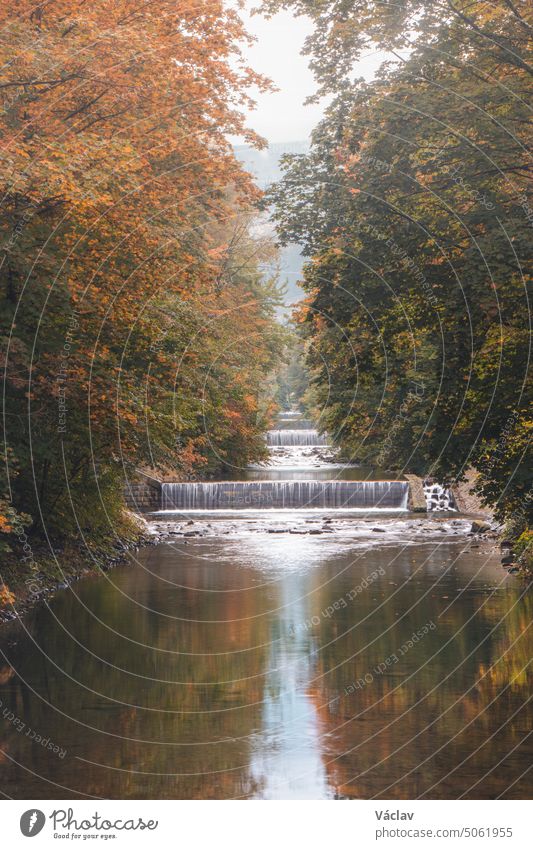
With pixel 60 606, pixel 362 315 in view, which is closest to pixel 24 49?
pixel 362 315

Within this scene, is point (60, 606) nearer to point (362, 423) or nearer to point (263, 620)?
point (263, 620)

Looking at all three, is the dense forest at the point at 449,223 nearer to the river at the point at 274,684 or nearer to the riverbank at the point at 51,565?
the river at the point at 274,684

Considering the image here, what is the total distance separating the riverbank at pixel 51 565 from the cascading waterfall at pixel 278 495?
17137 mm

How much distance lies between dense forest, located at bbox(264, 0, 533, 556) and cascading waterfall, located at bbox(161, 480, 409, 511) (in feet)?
86.9

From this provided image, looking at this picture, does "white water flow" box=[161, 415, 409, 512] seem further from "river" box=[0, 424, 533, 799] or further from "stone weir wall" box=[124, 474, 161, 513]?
"river" box=[0, 424, 533, 799]

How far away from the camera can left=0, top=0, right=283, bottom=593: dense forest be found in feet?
64.0

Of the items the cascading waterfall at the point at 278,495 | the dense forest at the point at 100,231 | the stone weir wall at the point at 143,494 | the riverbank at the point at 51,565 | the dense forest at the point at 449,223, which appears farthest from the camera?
the cascading waterfall at the point at 278,495

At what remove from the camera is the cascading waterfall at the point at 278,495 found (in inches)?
1993

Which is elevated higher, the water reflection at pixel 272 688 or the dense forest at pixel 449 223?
the dense forest at pixel 449 223

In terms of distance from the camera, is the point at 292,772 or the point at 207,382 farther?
the point at 207,382

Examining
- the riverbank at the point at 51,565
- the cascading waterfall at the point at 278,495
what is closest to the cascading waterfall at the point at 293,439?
the cascading waterfall at the point at 278,495

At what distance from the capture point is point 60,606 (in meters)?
23.5

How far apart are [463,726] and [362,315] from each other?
10.1 m

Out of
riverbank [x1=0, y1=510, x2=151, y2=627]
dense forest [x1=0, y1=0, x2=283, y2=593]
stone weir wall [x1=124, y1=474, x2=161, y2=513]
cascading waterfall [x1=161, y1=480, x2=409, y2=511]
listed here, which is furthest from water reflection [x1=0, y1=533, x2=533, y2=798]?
cascading waterfall [x1=161, y1=480, x2=409, y2=511]
